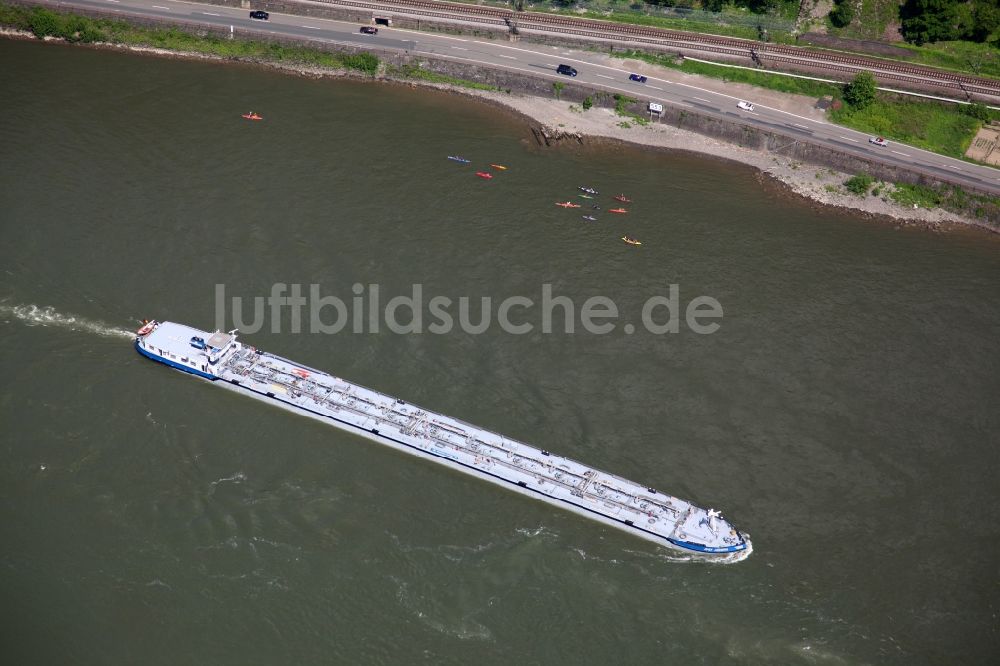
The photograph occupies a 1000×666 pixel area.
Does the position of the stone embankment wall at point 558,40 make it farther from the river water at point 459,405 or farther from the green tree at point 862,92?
the river water at point 459,405

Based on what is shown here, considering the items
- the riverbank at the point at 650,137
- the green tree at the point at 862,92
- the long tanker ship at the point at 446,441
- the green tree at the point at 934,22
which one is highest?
the green tree at the point at 934,22

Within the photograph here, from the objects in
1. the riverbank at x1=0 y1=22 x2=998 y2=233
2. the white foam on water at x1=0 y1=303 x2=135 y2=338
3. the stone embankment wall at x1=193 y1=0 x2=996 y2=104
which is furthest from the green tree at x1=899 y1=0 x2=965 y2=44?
the white foam on water at x1=0 y1=303 x2=135 y2=338

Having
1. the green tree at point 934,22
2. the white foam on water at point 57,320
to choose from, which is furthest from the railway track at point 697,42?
the white foam on water at point 57,320

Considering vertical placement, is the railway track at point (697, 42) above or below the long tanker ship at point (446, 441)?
above

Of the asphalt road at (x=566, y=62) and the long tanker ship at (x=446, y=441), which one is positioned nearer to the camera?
the long tanker ship at (x=446, y=441)

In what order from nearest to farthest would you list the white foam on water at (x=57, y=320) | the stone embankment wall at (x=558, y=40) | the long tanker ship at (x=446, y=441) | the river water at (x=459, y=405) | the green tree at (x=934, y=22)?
the river water at (x=459, y=405) → the long tanker ship at (x=446, y=441) → the white foam on water at (x=57, y=320) → the stone embankment wall at (x=558, y=40) → the green tree at (x=934, y=22)

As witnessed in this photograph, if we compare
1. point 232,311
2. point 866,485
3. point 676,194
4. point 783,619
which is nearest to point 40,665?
point 232,311

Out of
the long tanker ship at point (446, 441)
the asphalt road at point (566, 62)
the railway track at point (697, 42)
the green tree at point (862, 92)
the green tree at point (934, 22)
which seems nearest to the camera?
the long tanker ship at point (446, 441)
